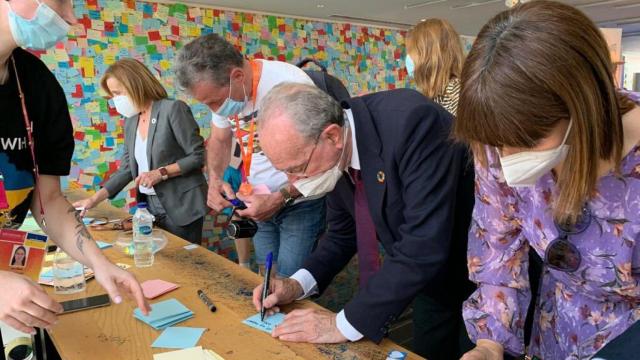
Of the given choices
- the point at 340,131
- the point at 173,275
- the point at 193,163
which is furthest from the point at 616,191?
the point at 193,163

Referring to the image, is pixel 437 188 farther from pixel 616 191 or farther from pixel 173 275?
pixel 173 275

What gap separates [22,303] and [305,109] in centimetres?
74

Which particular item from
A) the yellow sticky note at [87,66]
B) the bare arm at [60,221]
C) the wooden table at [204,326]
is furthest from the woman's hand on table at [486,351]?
the yellow sticky note at [87,66]

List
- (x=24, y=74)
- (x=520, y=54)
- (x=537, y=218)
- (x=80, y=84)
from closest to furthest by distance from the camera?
(x=520, y=54)
(x=537, y=218)
(x=24, y=74)
(x=80, y=84)

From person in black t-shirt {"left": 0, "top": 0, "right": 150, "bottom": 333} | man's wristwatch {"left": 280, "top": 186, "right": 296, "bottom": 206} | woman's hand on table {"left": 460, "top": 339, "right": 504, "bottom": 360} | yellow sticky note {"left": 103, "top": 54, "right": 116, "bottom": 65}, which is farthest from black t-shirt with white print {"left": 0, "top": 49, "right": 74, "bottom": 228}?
yellow sticky note {"left": 103, "top": 54, "right": 116, "bottom": 65}

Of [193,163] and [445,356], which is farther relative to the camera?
[193,163]

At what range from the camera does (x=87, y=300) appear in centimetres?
145

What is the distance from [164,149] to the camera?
8.69 feet

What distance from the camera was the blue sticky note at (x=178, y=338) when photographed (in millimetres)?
1172

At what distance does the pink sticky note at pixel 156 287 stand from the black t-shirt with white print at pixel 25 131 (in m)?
0.39

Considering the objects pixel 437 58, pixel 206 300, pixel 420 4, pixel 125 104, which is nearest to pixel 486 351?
pixel 206 300

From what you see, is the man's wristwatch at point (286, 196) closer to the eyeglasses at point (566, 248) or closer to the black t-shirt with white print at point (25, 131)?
the black t-shirt with white print at point (25, 131)

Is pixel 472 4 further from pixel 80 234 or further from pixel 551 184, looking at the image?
pixel 80 234

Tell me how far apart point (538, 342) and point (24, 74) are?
1496 mm
